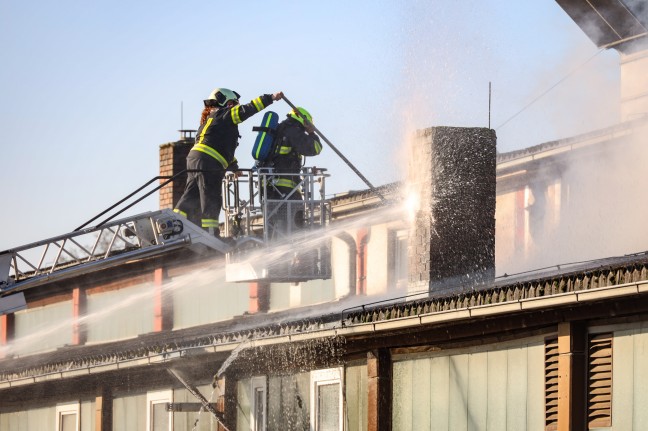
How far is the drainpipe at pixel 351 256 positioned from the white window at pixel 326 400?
7395 millimetres

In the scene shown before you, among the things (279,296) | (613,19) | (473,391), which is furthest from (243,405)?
(613,19)

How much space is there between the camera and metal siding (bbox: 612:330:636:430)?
1397 centimetres

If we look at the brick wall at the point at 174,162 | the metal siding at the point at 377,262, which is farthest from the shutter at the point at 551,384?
the brick wall at the point at 174,162

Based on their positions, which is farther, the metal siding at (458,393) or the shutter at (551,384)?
the metal siding at (458,393)

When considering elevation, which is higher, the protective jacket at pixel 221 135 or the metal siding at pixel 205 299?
the protective jacket at pixel 221 135

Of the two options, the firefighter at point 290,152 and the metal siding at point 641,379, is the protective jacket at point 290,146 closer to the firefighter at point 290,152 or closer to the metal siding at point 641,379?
the firefighter at point 290,152

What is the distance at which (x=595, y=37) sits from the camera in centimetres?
2908

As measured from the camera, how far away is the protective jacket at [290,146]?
21641 millimetres

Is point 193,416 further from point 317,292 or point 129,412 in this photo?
point 317,292

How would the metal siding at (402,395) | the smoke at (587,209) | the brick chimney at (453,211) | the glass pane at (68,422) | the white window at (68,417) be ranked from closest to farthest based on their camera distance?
the metal siding at (402,395) → the brick chimney at (453,211) → the smoke at (587,209) → the white window at (68,417) → the glass pane at (68,422)

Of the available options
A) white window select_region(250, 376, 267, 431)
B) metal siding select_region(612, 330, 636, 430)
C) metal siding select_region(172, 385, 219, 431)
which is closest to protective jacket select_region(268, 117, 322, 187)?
white window select_region(250, 376, 267, 431)

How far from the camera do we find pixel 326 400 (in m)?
19.5

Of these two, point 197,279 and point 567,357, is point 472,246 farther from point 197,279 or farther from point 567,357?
point 197,279

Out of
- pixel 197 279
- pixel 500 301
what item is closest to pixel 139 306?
pixel 197 279
